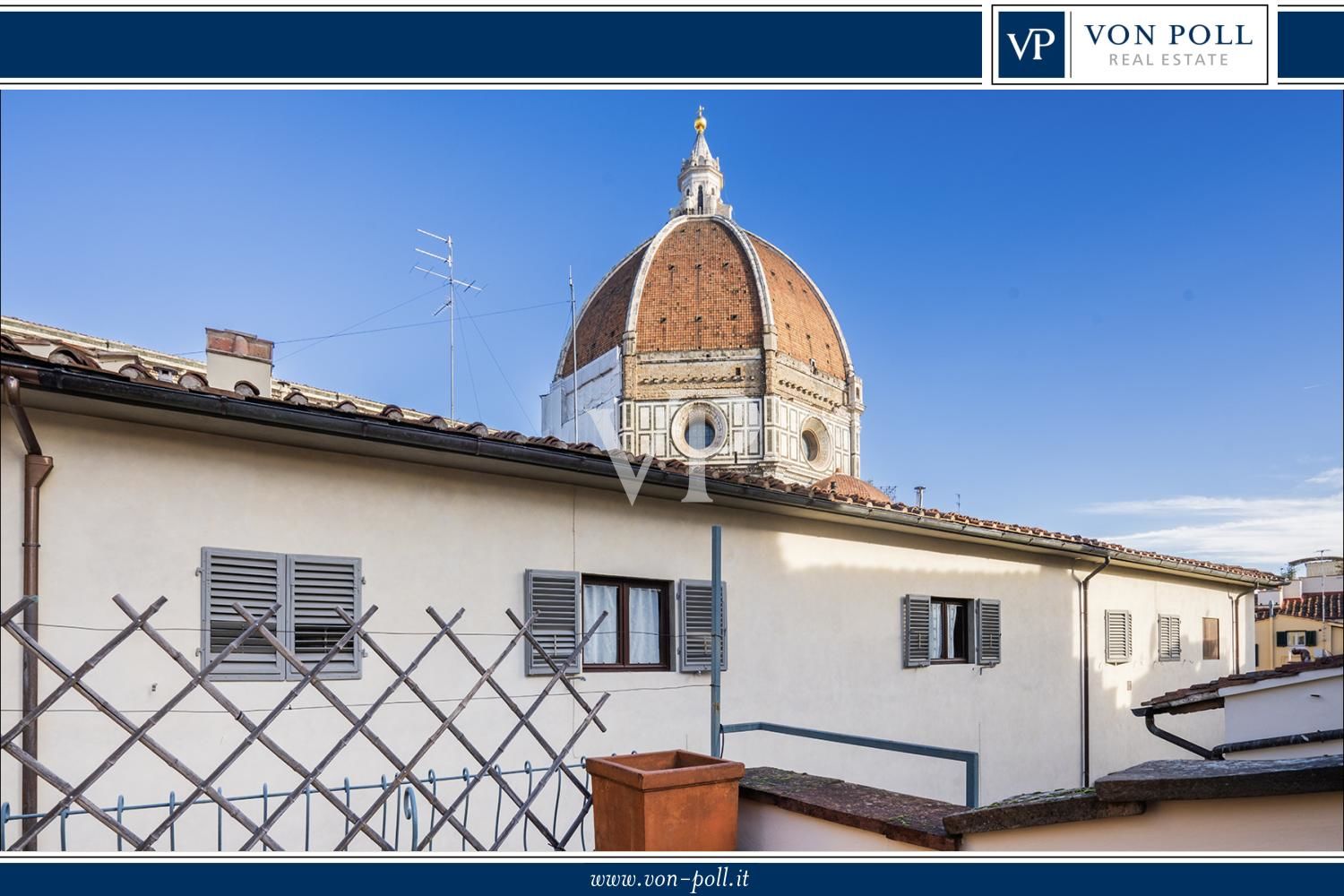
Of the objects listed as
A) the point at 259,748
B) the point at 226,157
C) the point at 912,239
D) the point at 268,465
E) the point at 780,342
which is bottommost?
the point at 259,748

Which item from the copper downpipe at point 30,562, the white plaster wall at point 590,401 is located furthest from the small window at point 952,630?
the white plaster wall at point 590,401

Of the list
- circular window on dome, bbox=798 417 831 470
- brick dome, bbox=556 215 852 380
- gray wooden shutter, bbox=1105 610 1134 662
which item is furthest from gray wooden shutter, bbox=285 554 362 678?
circular window on dome, bbox=798 417 831 470

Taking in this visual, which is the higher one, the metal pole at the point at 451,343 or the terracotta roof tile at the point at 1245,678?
the metal pole at the point at 451,343

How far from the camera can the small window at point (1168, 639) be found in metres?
13.7

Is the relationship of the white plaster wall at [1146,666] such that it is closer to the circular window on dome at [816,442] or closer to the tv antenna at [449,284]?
the tv antenna at [449,284]

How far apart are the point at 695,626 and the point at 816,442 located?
34.0m

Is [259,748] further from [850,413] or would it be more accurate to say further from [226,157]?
[850,413]

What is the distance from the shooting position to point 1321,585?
14062 mm

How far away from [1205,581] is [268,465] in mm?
14894

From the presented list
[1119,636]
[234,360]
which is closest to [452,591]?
[234,360]

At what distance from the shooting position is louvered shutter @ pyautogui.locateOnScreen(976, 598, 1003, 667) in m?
10.2

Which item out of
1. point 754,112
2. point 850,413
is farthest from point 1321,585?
point 850,413

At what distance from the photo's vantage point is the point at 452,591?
237 inches

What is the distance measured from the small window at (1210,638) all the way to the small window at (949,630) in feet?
23.5
